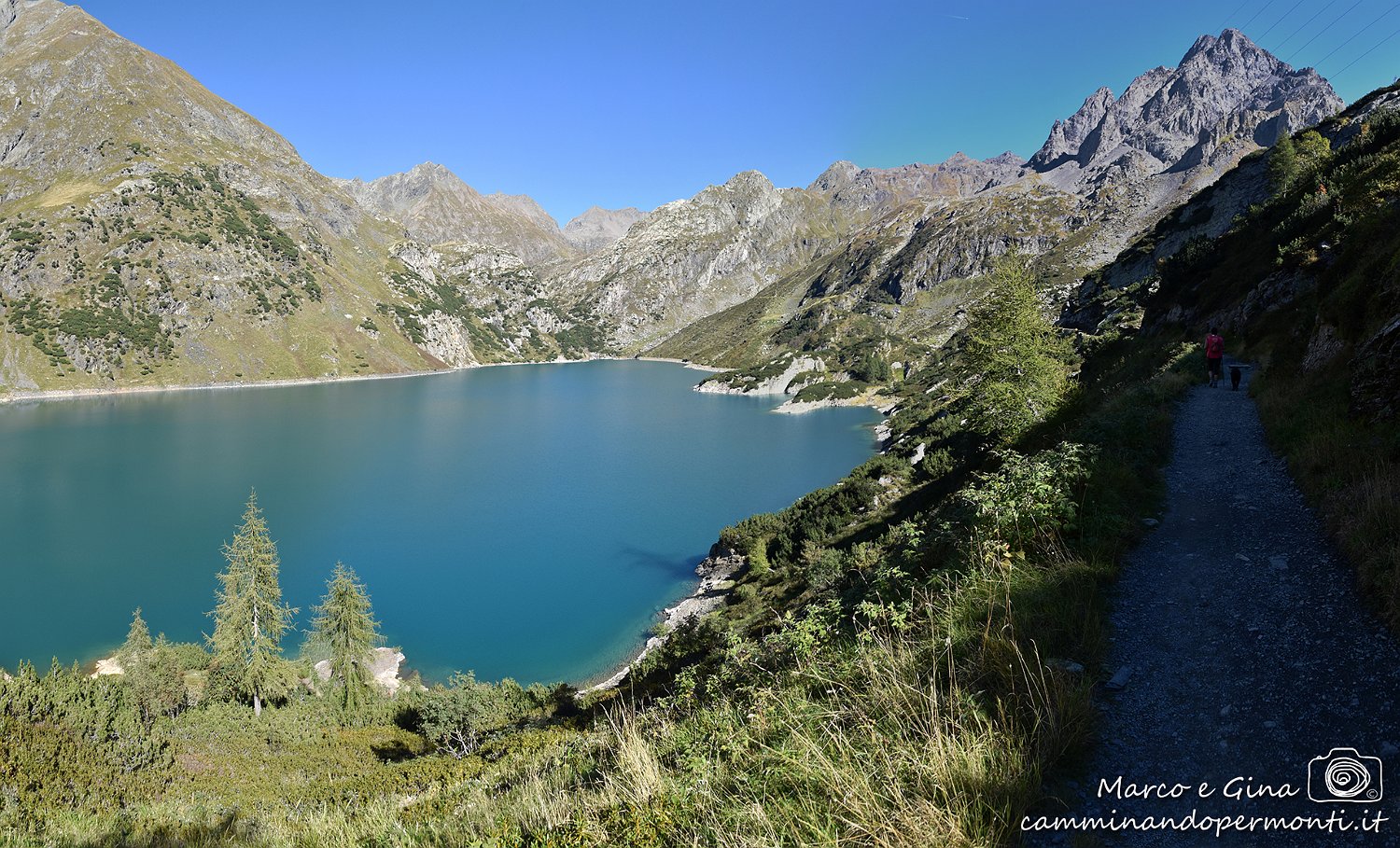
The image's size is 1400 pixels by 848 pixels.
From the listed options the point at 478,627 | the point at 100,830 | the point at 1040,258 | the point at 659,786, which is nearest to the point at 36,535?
the point at 478,627

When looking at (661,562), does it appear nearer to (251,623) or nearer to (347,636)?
(347,636)

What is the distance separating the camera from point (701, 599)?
4128cm

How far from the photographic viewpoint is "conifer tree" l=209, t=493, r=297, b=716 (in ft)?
83.5

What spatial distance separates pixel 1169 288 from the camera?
40.6 m

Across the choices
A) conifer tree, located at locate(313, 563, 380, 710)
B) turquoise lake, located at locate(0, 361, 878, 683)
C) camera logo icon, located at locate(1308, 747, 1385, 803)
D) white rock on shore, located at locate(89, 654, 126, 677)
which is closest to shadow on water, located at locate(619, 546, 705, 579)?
turquoise lake, located at locate(0, 361, 878, 683)

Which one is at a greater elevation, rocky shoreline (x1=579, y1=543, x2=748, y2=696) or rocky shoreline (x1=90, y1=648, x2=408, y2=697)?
rocky shoreline (x1=579, y1=543, x2=748, y2=696)

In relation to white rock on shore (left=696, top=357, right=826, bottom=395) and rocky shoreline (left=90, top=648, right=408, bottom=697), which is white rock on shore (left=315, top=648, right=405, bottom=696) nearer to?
rocky shoreline (left=90, top=648, right=408, bottom=697)

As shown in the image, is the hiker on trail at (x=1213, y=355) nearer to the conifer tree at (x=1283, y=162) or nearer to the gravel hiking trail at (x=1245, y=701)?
the gravel hiking trail at (x=1245, y=701)

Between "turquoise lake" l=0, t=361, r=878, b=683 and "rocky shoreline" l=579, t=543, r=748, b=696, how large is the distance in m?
1.52

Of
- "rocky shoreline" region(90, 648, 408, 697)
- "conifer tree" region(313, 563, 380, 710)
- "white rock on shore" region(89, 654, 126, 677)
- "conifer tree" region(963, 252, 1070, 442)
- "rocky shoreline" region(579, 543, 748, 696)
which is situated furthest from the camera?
"rocky shoreline" region(579, 543, 748, 696)

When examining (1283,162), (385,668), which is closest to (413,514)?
(385,668)

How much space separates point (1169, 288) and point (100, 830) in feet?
175

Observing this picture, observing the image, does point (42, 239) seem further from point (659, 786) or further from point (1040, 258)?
point (1040, 258)

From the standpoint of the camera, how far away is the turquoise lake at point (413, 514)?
3928 cm
